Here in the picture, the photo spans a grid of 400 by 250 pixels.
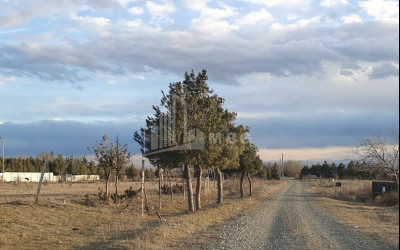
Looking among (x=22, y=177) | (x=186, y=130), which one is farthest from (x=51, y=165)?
(x=186, y=130)

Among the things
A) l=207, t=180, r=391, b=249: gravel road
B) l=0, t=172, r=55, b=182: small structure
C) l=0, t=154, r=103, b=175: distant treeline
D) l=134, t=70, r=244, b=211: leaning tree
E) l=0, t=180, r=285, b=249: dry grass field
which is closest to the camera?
l=0, t=180, r=285, b=249: dry grass field

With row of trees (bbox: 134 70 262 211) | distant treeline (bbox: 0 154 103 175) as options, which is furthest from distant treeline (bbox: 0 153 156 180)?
row of trees (bbox: 134 70 262 211)

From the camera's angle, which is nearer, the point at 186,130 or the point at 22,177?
the point at 186,130

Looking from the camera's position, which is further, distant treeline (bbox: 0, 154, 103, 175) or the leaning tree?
distant treeline (bbox: 0, 154, 103, 175)

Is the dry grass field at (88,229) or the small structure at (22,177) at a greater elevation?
the dry grass field at (88,229)

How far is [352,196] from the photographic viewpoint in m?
46.5

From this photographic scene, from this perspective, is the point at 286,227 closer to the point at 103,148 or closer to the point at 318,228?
the point at 318,228

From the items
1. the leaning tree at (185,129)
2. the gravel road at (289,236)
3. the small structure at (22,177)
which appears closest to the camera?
the gravel road at (289,236)

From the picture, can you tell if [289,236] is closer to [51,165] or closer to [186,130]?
[186,130]

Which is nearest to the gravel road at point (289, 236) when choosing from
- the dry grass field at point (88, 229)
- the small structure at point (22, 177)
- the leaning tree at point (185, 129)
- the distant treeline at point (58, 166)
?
the dry grass field at point (88, 229)

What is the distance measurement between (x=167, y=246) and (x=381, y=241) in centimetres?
716

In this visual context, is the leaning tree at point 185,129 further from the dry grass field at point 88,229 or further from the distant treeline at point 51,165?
the distant treeline at point 51,165

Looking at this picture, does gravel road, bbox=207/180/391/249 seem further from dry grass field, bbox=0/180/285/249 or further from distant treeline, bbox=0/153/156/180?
distant treeline, bbox=0/153/156/180

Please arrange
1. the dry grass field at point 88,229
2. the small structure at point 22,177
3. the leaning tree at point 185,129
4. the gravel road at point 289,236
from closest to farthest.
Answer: the dry grass field at point 88,229 < the gravel road at point 289,236 < the leaning tree at point 185,129 < the small structure at point 22,177
